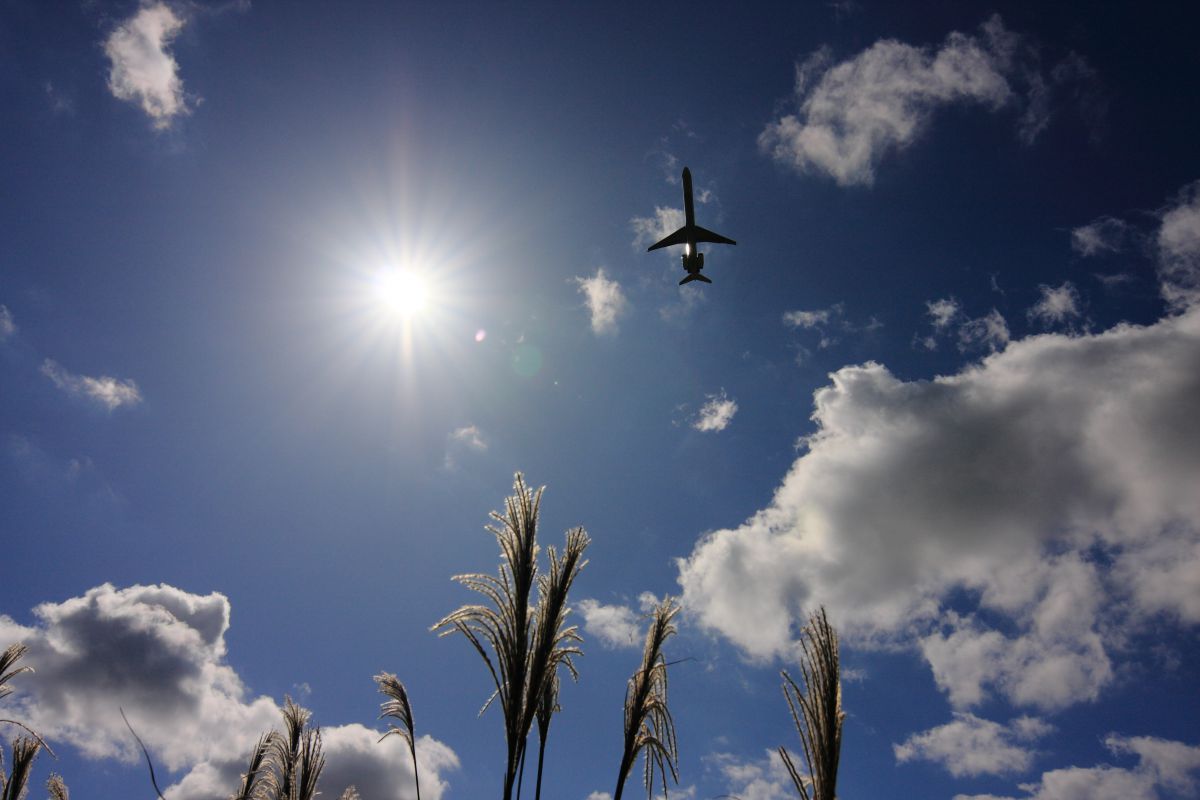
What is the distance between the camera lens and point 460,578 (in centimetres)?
488

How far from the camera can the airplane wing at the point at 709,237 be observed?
27.7 m

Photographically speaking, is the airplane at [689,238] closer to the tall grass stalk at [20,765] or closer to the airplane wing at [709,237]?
the airplane wing at [709,237]

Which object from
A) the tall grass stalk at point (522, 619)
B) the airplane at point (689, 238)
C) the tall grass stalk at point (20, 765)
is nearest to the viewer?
the tall grass stalk at point (522, 619)

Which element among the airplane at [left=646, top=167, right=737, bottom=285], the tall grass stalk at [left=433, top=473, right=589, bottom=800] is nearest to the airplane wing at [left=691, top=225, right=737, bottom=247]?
the airplane at [left=646, top=167, right=737, bottom=285]

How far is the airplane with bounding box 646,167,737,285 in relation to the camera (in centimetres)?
2434

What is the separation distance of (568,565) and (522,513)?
1.97 feet

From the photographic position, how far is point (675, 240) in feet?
92.1

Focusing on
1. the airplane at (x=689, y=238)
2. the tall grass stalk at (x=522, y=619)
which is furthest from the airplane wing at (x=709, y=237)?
the tall grass stalk at (x=522, y=619)

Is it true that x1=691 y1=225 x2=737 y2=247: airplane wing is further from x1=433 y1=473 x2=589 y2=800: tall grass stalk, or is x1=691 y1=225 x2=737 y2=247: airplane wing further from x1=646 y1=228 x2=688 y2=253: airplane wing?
x1=433 y1=473 x2=589 y2=800: tall grass stalk

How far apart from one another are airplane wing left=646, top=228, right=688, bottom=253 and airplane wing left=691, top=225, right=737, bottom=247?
1.84 ft

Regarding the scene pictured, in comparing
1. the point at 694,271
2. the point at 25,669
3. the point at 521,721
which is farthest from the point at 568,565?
the point at 694,271

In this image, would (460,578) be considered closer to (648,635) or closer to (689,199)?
(648,635)

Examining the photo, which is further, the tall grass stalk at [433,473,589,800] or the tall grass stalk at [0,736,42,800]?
the tall grass stalk at [0,736,42,800]

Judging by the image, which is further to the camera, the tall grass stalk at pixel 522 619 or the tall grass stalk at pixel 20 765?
the tall grass stalk at pixel 20 765
